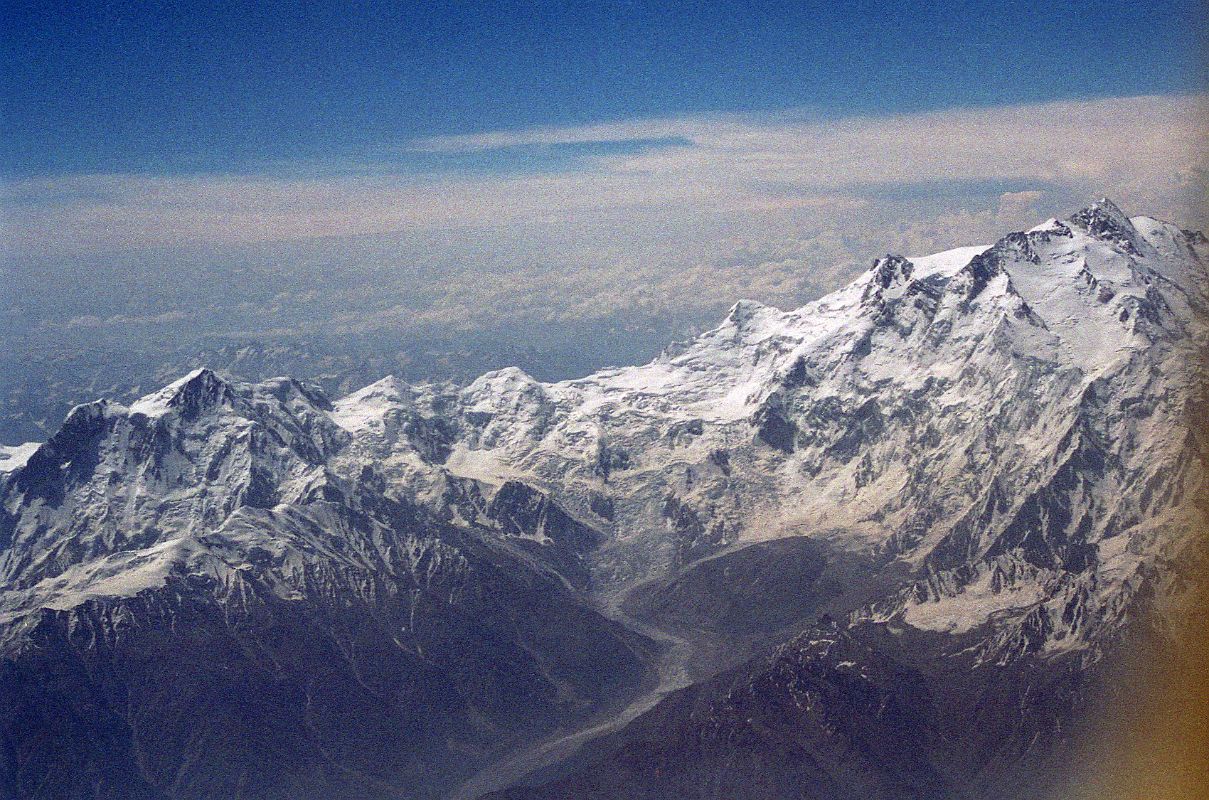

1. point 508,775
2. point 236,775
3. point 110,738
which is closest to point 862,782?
point 508,775

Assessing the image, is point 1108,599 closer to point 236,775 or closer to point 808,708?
point 808,708

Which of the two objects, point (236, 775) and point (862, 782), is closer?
point (862, 782)

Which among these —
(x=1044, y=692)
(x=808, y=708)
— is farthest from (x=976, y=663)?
(x=808, y=708)

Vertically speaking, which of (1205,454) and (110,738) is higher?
(1205,454)

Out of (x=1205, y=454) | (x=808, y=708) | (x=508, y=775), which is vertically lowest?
(x=508, y=775)

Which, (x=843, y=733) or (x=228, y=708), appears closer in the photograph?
(x=843, y=733)

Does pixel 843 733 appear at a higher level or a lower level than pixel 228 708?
higher

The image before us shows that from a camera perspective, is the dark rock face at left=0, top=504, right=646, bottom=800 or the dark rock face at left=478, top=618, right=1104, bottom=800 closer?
the dark rock face at left=478, top=618, right=1104, bottom=800

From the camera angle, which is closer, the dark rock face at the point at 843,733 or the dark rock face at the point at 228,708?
the dark rock face at the point at 843,733

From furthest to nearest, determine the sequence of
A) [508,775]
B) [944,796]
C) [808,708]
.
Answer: [508,775], [808,708], [944,796]


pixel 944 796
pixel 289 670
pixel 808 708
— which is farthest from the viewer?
pixel 289 670
